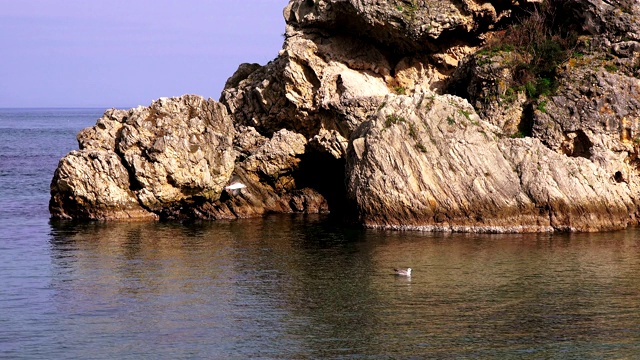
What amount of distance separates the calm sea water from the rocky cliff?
5.46 feet

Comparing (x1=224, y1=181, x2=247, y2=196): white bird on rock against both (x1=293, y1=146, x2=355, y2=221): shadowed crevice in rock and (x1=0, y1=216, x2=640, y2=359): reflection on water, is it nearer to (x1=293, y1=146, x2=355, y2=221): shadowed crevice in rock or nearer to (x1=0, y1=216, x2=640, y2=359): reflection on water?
(x1=293, y1=146, x2=355, y2=221): shadowed crevice in rock

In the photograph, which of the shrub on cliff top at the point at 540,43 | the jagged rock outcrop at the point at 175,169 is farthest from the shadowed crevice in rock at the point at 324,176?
the shrub on cliff top at the point at 540,43

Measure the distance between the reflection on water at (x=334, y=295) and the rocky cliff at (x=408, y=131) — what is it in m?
2.02

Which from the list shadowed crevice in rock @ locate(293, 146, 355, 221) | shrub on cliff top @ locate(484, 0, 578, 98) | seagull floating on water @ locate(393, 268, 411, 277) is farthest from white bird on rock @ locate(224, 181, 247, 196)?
seagull floating on water @ locate(393, 268, 411, 277)

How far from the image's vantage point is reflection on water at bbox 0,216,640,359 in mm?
24875

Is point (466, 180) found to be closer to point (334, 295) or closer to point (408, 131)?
point (408, 131)

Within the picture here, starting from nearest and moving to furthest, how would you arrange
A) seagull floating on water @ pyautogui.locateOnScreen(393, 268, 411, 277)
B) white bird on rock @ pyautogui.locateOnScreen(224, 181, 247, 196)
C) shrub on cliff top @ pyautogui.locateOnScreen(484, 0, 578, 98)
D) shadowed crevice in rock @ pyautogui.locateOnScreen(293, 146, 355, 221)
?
seagull floating on water @ pyautogui.locateOnScreen(393, 268, 411, 277) < shrub on cliff top @ pyautogui.locateOnScreen(484, 0, 578, 98) < white bird on rock @ pyautogui.locateOnScreen(224, 181, 247, 196) < shadowed crevice in rock @ pyautogui.locateOnScreen(293, 146, 355, 221)

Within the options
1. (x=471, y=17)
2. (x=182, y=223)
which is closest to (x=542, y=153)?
(x=471, y=17)

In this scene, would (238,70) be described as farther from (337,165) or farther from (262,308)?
(262,308)

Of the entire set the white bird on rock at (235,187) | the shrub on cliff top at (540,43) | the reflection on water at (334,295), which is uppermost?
the shrub on cliff top at (540,43)

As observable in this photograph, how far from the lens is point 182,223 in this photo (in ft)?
146

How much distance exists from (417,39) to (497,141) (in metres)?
8.10

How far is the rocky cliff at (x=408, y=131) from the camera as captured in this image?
40.6 metres

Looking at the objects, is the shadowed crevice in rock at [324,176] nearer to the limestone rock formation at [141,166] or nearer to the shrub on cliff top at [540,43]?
the limestone rock formation at [141,166]
